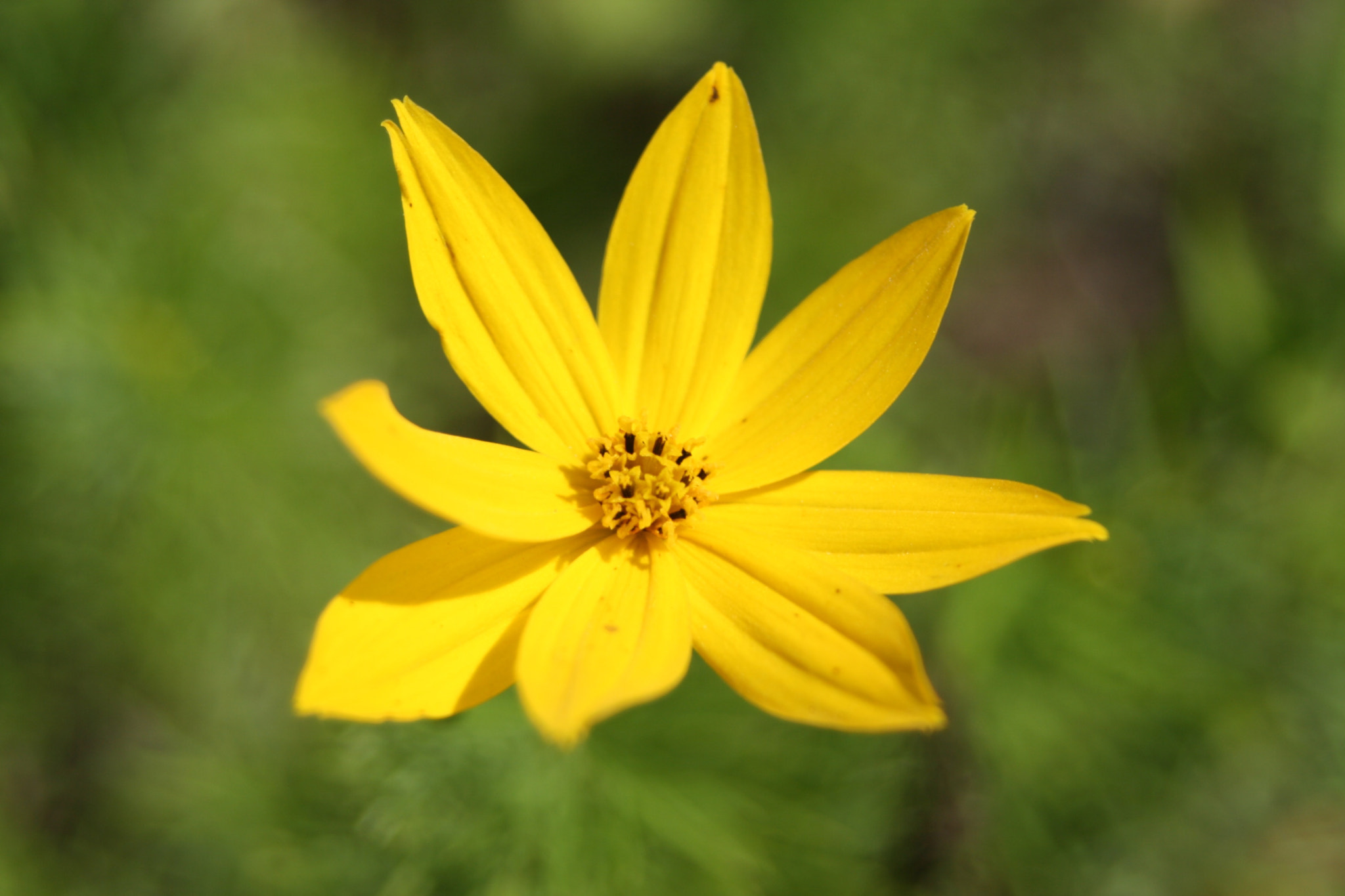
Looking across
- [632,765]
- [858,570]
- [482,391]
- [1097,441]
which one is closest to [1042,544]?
[858,570]

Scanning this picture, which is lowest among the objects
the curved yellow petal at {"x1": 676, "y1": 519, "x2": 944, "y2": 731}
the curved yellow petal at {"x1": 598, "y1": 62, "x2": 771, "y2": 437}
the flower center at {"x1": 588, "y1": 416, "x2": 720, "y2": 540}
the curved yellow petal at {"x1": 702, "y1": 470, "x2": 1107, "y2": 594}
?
the curved yellow petal at {"x1": 676, "y1": 519, "x2": 944, "y2": 731}

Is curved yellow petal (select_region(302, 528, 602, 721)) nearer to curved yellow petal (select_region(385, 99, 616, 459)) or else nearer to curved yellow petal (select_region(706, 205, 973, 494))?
curved yellow petal (select_region(385, 99, 616, 459))

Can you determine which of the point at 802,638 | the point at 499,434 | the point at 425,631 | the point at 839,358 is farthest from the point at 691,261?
the point at 499,434

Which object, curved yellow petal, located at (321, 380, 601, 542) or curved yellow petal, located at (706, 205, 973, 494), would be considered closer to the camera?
curved yellow petal, located at (321, 380, 601, 542)

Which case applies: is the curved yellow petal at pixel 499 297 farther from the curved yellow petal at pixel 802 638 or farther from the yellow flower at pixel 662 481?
the curved yellow petal at pixel 802 638

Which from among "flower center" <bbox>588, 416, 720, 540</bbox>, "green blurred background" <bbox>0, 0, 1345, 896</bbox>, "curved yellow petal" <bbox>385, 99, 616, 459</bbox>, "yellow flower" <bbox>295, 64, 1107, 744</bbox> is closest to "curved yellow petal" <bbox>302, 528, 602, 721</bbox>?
"yellow flower" <bbox>295, 64, 1107, 744</bbox>

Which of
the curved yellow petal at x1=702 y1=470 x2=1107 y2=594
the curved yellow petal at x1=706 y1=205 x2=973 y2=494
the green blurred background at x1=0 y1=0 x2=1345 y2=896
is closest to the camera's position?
the curved yellow petal at x1=702 y1=470 x2=1107 y2=594
